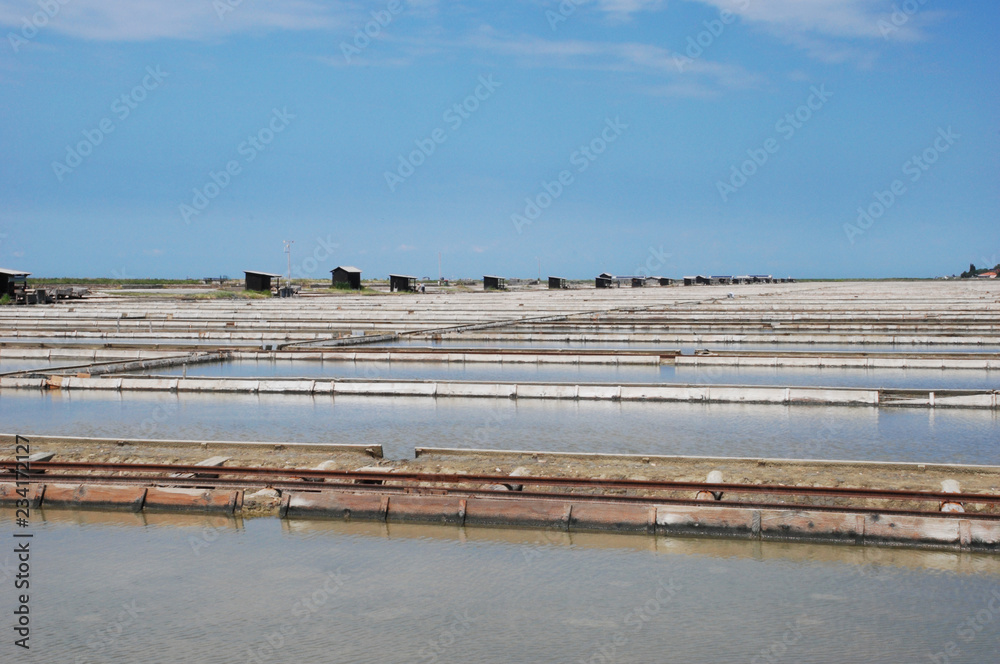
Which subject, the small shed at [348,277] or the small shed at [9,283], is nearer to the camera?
the small shed at [9,283]

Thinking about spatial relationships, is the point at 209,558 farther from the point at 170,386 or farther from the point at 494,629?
the point at 170,386

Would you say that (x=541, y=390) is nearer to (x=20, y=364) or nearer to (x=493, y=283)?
(x=20, y=364)

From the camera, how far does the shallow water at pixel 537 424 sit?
33.6 ft

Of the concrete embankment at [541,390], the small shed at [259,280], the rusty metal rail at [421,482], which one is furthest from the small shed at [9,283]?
the rusty metal rail at [421,482]

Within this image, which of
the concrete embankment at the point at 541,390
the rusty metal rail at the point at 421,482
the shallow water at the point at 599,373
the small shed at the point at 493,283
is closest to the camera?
the rusty metal rail at the point at 421,482

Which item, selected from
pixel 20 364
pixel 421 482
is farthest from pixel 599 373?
pixel 20 364

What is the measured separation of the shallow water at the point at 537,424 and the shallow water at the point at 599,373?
2.81m

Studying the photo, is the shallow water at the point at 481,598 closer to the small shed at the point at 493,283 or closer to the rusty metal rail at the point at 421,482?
the rusty metal rail at the point at 421,482

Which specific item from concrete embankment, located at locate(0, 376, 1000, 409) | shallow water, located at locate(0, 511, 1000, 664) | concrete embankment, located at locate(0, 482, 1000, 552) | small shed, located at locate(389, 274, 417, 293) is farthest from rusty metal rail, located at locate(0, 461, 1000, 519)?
small shed, located at locate(389, 274, 417, 293)

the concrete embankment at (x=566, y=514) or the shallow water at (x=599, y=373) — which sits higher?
the shallow water at (x=599, y=373)

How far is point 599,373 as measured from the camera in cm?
1764

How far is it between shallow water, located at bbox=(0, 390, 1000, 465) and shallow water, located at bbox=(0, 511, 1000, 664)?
10.2ft

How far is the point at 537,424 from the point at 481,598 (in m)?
5.88

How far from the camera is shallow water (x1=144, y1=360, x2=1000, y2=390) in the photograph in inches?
634
